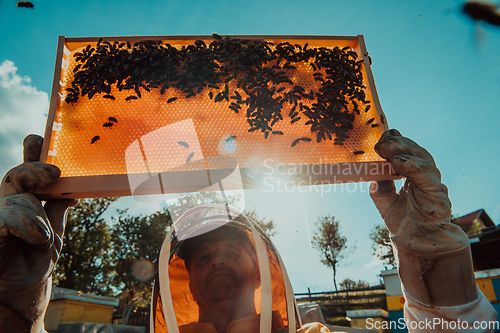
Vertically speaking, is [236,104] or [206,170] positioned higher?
[236,104]

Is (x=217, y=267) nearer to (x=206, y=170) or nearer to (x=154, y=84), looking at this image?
(x=206, y=170)

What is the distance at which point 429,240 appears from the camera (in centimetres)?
233

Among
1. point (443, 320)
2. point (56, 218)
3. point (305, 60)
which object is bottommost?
point (443, 320)

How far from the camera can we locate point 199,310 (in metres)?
2.72

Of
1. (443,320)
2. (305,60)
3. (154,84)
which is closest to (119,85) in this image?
(154,84)

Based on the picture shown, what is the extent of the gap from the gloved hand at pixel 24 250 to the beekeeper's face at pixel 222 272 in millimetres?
1325

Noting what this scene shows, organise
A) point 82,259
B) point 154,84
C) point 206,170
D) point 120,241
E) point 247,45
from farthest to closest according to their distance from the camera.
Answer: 1. point 120,241
2. point 82,259
3. point 247,45
4. point 154,84
5. point 206,170

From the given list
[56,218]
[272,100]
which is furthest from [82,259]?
[272,100]

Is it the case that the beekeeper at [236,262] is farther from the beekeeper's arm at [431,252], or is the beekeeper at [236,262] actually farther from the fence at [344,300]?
the fence at [344,300]

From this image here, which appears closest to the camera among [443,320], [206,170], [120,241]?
[443,320]

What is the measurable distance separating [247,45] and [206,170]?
167cm

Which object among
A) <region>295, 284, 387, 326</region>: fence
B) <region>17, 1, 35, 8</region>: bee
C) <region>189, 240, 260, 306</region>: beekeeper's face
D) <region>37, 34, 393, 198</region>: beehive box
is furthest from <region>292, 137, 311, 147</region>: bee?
<region>295, 284, 387, 326</region>: fence

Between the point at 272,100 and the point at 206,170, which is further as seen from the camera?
the point at 272,100

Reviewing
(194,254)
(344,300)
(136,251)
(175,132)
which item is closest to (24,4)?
(175,132)
